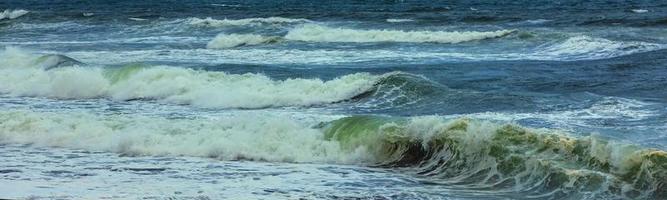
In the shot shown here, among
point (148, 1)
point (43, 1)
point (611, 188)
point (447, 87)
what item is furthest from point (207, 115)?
point (43, 1)

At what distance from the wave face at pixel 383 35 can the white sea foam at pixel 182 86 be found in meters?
13.9

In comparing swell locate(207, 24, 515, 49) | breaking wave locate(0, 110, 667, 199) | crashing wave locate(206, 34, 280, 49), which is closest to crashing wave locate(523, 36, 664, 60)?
swell locate(207, 24, 515, 49)

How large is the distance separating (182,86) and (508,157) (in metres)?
9.88

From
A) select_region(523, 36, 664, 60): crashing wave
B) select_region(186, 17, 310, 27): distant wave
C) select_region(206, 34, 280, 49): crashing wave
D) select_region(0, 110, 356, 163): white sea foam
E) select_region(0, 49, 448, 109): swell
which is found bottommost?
select_region(186, 17, 310, 27): distant wave

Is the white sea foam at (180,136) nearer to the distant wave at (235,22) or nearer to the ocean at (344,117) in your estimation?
the ocean at (344,117)

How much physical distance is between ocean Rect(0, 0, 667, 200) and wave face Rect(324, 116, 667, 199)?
0.02 metres

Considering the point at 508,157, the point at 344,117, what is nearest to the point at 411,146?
the point at 508,157

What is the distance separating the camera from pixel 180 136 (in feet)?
43.6

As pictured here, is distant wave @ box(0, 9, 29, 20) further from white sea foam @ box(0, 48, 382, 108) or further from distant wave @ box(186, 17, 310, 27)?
white sea foam @ box(0, 48, 382, 108)

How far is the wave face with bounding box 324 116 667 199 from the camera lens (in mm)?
9555

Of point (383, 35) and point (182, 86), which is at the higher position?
point (182, 86)

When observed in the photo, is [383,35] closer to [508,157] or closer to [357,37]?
[357,37]

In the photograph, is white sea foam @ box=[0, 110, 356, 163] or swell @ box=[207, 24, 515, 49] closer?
white sea foam @ box=[0, 110, 356, 163]

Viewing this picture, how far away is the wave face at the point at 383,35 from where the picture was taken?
33.1m
